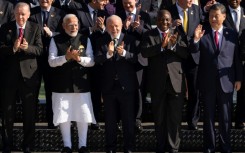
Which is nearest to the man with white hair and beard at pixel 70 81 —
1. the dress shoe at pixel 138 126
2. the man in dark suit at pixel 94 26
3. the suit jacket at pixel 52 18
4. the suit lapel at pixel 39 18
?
the man in dark suit at pixel 94 26

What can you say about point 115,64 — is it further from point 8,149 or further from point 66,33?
point 8,149

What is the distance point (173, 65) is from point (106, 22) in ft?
3.41

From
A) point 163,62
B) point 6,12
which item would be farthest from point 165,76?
point 6,12

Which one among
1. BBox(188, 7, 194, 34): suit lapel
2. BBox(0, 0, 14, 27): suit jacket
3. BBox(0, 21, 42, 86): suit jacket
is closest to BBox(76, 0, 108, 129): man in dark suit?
BBox(0, 21, 42, 86): suit jacket

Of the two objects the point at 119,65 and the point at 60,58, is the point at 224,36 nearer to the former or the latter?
the point at 119,65

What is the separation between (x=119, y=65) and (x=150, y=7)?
1.35m

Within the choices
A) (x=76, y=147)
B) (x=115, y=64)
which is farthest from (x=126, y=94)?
(x=76, y=147)

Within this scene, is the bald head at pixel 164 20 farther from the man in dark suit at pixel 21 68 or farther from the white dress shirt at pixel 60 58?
the man in dark suit at pixel 21 68

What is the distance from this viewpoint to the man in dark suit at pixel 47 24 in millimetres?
10156

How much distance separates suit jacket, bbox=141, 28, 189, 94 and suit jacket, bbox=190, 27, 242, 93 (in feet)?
0.89

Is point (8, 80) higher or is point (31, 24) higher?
point (31, 24)

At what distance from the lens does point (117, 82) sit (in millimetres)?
9852

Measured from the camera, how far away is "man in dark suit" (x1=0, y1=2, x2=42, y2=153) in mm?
9805

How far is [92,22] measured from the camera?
408 inches
